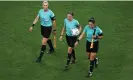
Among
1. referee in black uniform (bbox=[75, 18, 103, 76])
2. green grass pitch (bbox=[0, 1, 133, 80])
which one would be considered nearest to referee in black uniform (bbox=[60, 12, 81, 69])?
referee in black uniform (bbox=[75, 18, 103, 76])

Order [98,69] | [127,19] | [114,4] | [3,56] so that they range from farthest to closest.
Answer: [114,4]
[127,19]
[3,56]
[98,69]

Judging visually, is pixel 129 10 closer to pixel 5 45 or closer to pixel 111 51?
pixel 111 51

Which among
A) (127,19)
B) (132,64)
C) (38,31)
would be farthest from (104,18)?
(132,64)

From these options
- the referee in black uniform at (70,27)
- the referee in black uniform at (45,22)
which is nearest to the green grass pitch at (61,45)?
the referee in black uniform at (45,22)

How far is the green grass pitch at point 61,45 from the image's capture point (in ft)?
52.5

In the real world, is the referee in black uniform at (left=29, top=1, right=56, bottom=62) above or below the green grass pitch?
above

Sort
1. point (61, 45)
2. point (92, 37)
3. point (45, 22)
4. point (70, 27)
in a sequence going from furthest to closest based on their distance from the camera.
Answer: point (61, 45)
point (45, 22)
point (70, 27)
point (92, 37)

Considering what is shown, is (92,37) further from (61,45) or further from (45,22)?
(61,45)

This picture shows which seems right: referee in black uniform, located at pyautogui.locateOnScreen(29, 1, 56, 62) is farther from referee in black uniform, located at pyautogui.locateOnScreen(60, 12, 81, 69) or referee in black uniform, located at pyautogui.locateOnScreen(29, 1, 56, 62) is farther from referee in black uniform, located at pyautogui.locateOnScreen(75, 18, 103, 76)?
referee in black uniform, located at pyautogui.locateOnScreen(75, 18, 103, 76)

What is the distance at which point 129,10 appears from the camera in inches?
870

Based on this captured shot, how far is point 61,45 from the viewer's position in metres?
18.5

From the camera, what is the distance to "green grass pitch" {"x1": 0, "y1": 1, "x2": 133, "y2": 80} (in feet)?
52.5

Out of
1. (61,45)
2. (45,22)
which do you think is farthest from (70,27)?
(61,45)

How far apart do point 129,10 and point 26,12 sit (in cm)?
530
